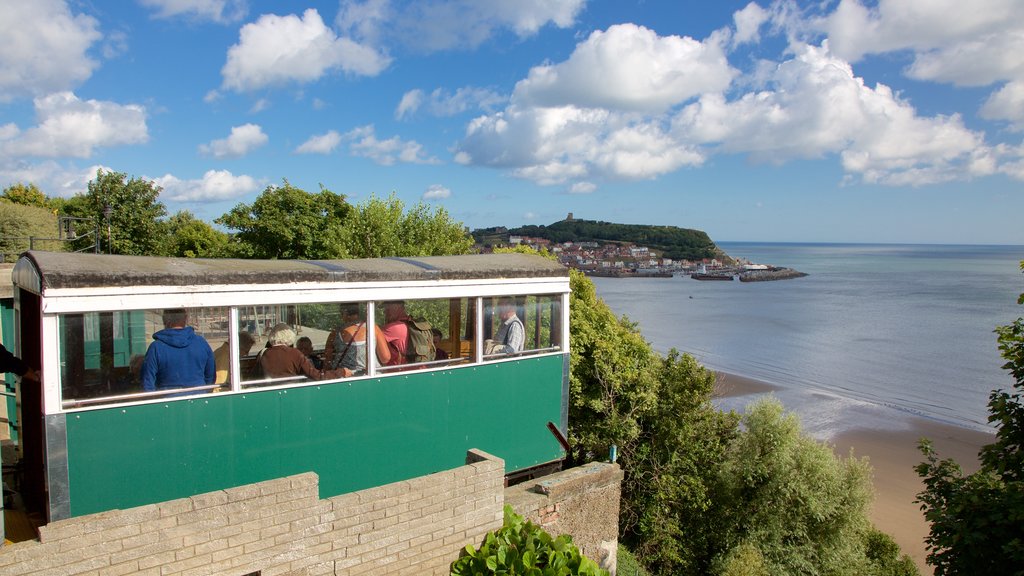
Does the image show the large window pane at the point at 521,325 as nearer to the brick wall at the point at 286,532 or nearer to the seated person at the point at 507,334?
the seated person at the point at 507,334

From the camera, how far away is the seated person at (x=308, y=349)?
734 centimetres

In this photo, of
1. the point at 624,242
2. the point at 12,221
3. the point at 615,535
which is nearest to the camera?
the point at 615,535

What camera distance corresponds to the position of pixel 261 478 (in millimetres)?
6957

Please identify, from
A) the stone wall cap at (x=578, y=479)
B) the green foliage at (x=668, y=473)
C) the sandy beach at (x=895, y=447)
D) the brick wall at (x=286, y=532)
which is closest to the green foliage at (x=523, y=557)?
the brick wall at (x=286, y=532)

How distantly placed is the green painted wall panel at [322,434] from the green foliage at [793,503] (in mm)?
11211

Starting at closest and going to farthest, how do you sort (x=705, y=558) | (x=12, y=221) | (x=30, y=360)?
(x=30, y=360) < (x=705, y=558) < (x=12, y=221)

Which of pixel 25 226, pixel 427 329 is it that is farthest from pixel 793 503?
pixel 25 226

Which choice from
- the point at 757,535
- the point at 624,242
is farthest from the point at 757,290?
the point at 757,535

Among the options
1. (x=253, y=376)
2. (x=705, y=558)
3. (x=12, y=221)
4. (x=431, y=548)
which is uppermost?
(x=12, y=221)

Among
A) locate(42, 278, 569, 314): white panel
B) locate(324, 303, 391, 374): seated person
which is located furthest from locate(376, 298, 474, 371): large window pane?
locate(324, 303, 391, 374): seated person

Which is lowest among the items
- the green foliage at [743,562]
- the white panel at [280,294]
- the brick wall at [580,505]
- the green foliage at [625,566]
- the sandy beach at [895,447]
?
the sandy beach at [895,447]

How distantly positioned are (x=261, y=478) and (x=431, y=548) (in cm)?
203

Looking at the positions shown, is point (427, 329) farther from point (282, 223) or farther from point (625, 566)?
point (282, 223)

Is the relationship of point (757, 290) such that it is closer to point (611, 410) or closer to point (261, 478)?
point (611, 410)
